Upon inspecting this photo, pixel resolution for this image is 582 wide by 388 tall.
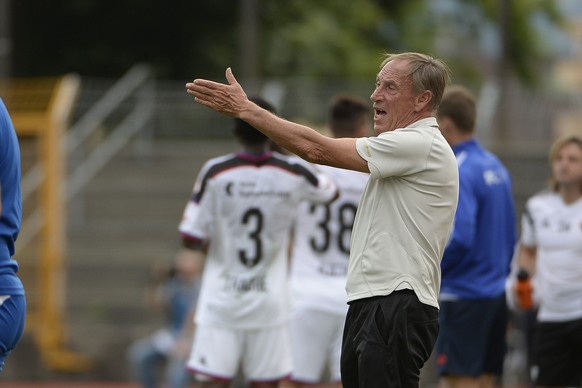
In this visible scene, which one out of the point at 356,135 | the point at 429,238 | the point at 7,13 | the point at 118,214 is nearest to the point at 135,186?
the point at 118,214

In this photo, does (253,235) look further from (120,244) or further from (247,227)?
(120,244)

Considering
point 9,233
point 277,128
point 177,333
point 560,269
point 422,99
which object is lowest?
point 177,333

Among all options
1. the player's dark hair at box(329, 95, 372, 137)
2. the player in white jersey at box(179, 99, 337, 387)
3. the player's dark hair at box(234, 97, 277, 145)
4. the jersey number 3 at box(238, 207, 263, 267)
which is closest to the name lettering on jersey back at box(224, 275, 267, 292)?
the player in white jersey at box(179, 99, 337, 387)

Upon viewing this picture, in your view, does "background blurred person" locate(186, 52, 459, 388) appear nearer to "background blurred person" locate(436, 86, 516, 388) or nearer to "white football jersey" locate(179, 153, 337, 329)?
"white football jersey" locate(179, 153, 337, 329)

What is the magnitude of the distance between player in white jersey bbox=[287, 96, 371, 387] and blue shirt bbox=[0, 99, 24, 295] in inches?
141

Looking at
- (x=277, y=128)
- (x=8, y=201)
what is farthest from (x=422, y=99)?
(x=8, y=201)

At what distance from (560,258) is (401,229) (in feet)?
11.4

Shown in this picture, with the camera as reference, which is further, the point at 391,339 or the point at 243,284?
the point at 243,284

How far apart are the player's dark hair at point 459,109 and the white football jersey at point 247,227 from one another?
3.10 ft

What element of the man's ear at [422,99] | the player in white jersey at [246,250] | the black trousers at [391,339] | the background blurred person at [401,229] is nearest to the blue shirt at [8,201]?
the background blurred person at [401,229]

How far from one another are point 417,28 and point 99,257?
13275mm

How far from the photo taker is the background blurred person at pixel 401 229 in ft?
18.9

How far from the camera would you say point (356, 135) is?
9.14 m

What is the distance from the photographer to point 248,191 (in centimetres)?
821
